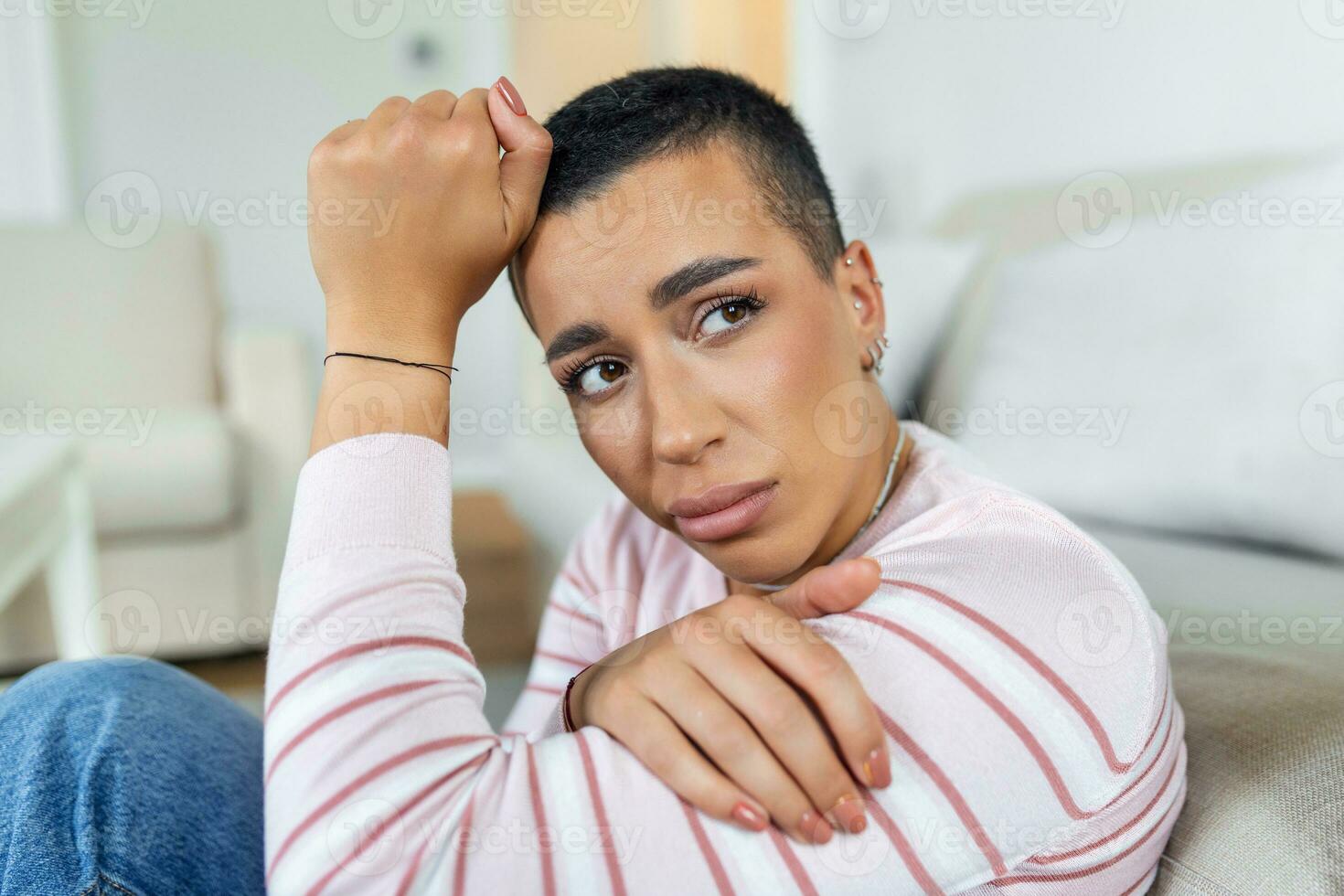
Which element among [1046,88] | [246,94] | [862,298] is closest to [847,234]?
[1046,88]

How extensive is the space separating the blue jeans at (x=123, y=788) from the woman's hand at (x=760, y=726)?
1.15 feet

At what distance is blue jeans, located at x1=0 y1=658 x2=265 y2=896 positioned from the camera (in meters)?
0.62

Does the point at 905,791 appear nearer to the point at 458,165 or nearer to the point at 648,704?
the point at 648,704

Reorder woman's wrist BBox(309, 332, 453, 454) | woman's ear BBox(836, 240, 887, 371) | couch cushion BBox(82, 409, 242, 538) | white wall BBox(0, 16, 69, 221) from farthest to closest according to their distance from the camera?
1. white wall BBox(0, 16, 69, 221)
2. couch cushion BBox(82, 409, 242, 538)
3. woman's ear BBox(836, 240, 887, 371)
4. woman's wrist BBox(309, 332, 453, 454)

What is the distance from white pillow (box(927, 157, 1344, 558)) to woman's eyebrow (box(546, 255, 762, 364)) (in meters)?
0.60

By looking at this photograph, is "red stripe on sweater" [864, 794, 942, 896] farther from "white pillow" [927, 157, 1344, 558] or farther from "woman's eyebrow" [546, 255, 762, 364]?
"white pillow" [927, 157, 1344, 558]

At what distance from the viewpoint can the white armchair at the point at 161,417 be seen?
244 centimetres

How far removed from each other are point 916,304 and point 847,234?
3.73 ft

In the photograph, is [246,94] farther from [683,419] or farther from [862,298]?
[683,419]

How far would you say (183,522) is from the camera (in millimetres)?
2463

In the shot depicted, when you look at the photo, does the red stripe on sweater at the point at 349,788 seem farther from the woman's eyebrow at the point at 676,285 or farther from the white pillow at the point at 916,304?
the white pillow at the point at 916,304

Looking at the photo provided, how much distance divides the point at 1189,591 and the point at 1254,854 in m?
0.42

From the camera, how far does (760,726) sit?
1.55 feet

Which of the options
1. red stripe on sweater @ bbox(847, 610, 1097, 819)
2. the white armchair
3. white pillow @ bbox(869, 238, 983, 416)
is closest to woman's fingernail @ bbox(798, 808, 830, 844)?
red stripe on sweater @ bbox(847, 610, 1097, 819)
